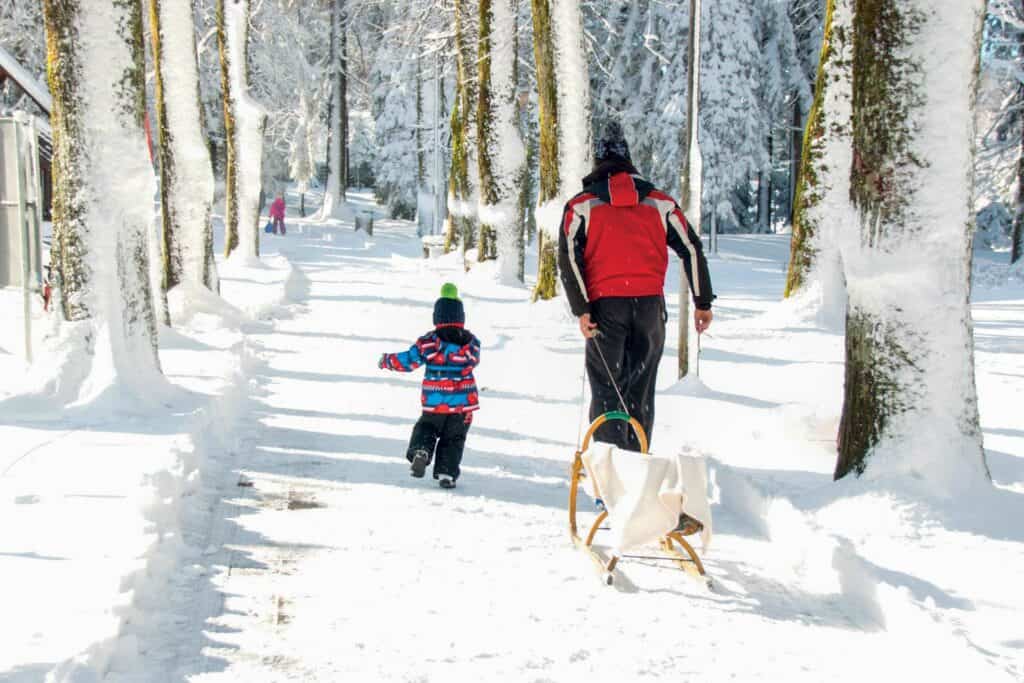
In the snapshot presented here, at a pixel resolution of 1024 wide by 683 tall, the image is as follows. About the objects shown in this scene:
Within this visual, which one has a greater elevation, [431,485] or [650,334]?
[650,334]

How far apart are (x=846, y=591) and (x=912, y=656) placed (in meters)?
0.81

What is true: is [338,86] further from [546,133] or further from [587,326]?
[587,326]

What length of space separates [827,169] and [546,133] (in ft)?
17.9

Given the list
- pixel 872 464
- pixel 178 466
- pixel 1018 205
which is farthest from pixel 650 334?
pixel 1018 205

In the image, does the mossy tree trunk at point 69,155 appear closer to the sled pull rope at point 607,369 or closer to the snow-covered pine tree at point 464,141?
the sled pull rope at point 607,369

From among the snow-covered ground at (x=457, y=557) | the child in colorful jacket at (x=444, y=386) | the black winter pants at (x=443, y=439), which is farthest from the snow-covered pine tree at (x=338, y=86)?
the black winter pants at (x=443, y=439)

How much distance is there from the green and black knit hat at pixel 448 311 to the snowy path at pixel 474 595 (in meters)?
1.07

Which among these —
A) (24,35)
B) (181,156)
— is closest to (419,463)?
(181,156)

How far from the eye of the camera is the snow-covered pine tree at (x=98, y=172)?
922cm

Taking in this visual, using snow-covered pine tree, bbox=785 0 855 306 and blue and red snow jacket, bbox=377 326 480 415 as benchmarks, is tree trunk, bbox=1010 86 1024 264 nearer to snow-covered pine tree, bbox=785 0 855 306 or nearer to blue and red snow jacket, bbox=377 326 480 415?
snow-covered pine tree, bbox=785 0 855 306

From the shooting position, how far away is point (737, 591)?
5.23 metres

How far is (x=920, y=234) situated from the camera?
252 inches

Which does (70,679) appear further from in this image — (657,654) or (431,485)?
(431,485)

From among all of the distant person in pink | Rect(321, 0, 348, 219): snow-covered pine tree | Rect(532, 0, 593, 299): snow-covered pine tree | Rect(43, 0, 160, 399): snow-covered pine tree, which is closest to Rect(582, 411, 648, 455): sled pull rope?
Rect(43, 0, 160, 399): snow-covered pine tree
